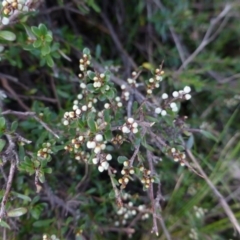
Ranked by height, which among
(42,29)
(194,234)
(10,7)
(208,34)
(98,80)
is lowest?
(194,234)

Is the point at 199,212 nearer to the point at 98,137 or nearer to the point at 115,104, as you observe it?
the point at 115,104

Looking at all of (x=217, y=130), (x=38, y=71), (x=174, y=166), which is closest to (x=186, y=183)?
(x=174, y=166)

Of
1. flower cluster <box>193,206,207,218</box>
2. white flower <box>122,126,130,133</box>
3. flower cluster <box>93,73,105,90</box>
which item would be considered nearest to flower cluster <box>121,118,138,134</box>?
white flower <box>122,126,130,133</box>

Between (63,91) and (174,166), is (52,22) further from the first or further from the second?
(174,166)

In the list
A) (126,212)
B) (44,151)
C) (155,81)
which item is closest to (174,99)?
(155,81)

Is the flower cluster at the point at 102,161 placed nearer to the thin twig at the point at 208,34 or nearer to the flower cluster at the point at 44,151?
the flower cluster at the point at 44,151
